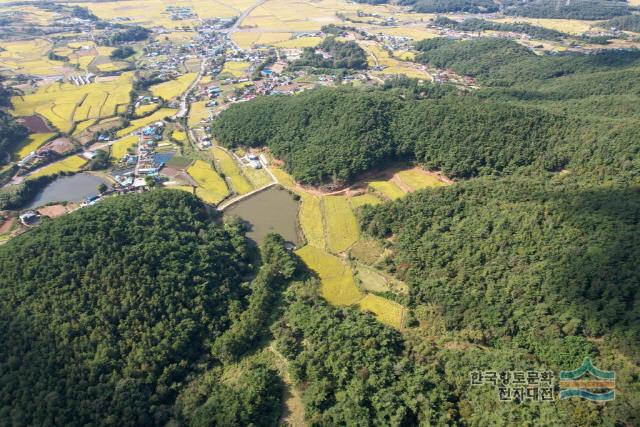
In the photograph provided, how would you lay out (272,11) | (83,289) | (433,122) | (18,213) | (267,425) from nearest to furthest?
(267,425) < (83,289) < (18,213) < (433,122) < (272,11)

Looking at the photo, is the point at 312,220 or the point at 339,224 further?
the point at 312,220

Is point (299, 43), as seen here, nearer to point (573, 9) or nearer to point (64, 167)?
point (64, 167)

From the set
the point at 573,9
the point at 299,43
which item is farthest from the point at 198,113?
the point at 573,9

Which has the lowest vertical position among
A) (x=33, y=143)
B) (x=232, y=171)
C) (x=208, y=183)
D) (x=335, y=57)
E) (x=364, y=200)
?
(x=364, y=200)

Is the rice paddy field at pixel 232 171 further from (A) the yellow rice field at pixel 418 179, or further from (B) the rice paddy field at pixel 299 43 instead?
(B) the rice paddy field at pixel 299 43

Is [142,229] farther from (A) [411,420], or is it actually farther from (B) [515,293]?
(B) [515,293]

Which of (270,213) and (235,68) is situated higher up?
(235,68)

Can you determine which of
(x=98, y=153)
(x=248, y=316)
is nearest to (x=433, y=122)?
(x=248, y=316)
